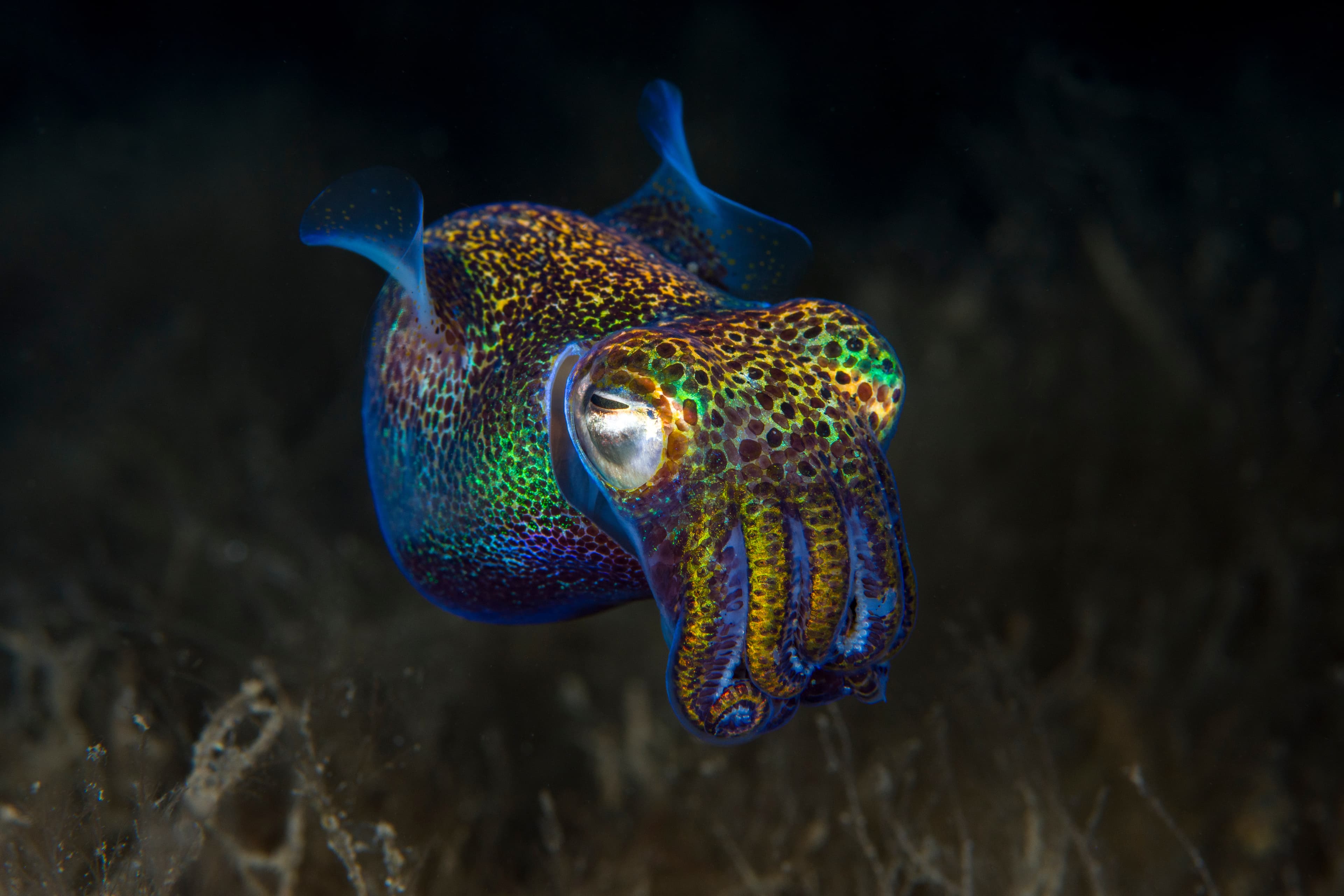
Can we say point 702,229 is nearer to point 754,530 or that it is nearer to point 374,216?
point 374,216

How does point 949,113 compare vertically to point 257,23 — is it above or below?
above

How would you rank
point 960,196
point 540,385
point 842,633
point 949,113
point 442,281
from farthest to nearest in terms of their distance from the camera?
point 960,196, point 949,113, point 442,281, point 540,385, point 842,633

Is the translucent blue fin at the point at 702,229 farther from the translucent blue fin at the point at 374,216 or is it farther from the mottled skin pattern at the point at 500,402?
the translucent blue fin at the point at 374,216

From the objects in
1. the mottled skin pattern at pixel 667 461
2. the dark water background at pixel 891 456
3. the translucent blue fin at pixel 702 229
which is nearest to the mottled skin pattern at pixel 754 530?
the mottled skin pattern at pixel 667 461

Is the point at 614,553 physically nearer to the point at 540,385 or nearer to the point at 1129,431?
the point at 540,385

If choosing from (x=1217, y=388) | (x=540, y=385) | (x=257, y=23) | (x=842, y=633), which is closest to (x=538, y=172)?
(x=257, y=23)

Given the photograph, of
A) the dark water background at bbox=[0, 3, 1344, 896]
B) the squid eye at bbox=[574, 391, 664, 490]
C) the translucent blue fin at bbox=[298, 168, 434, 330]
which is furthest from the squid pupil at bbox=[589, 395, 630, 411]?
the dark water background at bbox=[0, 3, 1344, 896]

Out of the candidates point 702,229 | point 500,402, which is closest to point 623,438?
point 500,402
